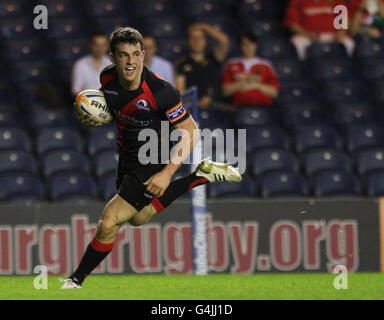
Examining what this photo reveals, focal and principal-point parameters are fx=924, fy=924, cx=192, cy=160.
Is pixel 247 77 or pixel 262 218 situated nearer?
pixel 262 218

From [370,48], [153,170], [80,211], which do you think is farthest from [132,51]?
[370,48]

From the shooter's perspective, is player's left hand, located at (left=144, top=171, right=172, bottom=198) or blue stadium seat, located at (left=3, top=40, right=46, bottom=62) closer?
player's left hand, located at (left=144, top=171, right=172, bottom=198)

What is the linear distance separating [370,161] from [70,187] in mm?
3618

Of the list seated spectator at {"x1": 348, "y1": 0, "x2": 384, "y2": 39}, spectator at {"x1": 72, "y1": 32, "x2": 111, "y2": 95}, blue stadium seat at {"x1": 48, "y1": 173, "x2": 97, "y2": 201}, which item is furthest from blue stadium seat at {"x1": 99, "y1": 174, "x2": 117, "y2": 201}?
seated spectator at {"x1": 348, "y1": 0, "x2": 384, "y2": 39}

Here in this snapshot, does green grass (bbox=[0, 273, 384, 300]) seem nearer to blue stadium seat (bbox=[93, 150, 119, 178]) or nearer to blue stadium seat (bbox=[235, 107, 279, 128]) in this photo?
blue stadium seat (bbox=[93, 150, 119, 178])

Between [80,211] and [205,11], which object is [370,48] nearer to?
[205,11]

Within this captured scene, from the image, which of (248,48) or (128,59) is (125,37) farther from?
(248,48)

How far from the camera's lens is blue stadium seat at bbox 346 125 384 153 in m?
11.4

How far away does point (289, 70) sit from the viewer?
12.6m

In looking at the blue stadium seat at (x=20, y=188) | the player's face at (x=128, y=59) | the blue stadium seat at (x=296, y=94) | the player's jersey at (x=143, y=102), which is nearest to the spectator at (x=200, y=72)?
the blue stadium seat at (x=296, y=94)

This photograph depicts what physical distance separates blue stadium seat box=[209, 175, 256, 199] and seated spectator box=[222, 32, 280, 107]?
1.40 meters

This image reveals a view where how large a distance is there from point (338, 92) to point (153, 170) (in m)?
5.73
